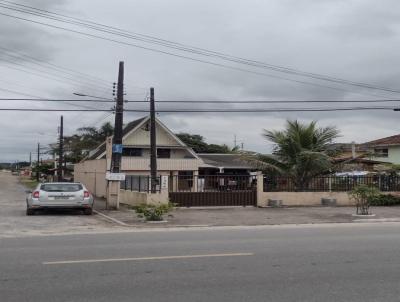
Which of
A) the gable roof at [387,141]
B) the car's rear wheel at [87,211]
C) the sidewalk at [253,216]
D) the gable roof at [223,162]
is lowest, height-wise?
A: the sidewalk at [253,216]

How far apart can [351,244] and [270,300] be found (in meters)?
5.56

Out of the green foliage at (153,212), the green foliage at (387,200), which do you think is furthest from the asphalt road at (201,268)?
the green foliage at (387,200)

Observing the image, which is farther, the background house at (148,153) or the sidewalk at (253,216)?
the background house at (148,153)

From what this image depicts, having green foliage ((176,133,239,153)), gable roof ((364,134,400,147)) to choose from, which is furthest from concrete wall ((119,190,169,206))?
green foliage ((176,133,239,153))

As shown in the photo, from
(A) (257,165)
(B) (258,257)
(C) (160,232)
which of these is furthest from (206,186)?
(B) (258,257)

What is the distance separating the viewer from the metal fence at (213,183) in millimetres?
25594

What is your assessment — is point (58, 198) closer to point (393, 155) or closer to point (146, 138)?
point (146, 138)

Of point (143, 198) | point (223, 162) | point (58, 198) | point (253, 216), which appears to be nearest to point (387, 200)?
point (253, 216)

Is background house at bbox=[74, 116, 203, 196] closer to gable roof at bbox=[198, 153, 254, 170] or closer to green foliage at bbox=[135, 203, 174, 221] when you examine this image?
gable roof at bbox=[198, 153, 254, 170]

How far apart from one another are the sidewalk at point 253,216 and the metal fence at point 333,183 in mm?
2012

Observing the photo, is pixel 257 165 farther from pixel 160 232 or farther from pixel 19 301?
pixel 19 301

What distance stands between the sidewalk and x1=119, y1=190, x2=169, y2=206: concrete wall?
2.43 feet

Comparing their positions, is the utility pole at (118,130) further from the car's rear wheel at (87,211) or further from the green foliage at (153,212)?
the green foliage at (153,212)

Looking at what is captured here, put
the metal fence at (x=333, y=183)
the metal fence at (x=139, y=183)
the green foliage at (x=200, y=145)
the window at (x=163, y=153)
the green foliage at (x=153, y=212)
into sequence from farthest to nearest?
the green foliage at (x=200, y=145)
the window at (x=163, y=153)
the metal fence at (x=139, y=183)
the metal fence at (x=333, y=183)
the green foliage at (x=153, y=212)
